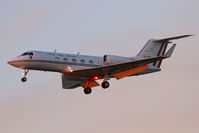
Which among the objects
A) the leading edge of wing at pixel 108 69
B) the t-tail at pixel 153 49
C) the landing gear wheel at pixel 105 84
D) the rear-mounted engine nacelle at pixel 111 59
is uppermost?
the t-tail at pixel 153 49

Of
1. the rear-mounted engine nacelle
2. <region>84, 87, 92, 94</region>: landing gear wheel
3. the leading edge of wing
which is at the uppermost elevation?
the rear-mounted engine nacelle

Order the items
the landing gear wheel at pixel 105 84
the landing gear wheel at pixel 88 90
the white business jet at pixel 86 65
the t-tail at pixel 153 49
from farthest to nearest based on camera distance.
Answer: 1. the t-tail at pixel 153 49
2. the landing gear wheel at pixel 88 90
3. the landing gear wheel at pixel 105 84
4. the white business jet at pixel 86 65

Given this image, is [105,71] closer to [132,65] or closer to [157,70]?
[132,65]

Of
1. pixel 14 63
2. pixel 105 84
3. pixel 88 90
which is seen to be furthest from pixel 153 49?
pixel 14 63

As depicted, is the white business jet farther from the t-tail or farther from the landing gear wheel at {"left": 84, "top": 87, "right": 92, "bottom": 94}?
the t-tail

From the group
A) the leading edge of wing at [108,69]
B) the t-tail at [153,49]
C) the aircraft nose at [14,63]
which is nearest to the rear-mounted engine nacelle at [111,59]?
the leading edge of wing at [108,69]

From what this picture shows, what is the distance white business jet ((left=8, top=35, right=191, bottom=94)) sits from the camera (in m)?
30.7

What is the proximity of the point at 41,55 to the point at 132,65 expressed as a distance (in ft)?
21.6

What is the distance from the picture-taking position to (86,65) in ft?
105

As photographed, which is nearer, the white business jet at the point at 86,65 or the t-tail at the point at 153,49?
the white business jet at the point at 86,65

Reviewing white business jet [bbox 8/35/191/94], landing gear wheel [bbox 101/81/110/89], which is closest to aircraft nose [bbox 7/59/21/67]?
white business jet [bbox 8/35/191/94]

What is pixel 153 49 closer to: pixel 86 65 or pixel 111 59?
pixel 111 59

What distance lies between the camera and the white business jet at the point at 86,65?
30656 millimetres

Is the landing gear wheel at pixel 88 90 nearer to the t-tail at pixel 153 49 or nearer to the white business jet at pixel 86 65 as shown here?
the white business jet at pixel 86 65
